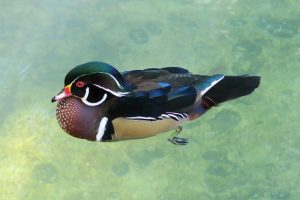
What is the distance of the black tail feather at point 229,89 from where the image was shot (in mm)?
1979

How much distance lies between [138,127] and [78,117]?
191mm

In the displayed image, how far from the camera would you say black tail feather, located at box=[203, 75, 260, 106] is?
198 cm

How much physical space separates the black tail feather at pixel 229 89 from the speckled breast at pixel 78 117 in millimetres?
354

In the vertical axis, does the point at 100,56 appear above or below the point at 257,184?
above

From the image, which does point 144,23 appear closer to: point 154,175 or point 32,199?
point 154,175

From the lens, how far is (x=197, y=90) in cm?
193

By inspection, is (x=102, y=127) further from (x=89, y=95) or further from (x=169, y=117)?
(x=169, y=117)

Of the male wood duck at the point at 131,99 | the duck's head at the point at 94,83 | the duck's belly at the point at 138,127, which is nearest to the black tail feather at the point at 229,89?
the male wood duck at the point at 131,99

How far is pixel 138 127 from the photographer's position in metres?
1.89

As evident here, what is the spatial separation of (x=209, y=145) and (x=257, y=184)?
0.22 metres

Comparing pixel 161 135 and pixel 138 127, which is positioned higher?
pixel 138 127

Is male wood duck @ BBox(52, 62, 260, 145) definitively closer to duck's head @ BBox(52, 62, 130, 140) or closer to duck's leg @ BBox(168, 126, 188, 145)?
duck's head @ BBox(52, 62, 130, 140)

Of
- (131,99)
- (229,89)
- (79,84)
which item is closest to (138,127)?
(131,99)

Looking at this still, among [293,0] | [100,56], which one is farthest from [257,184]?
[293,0]
